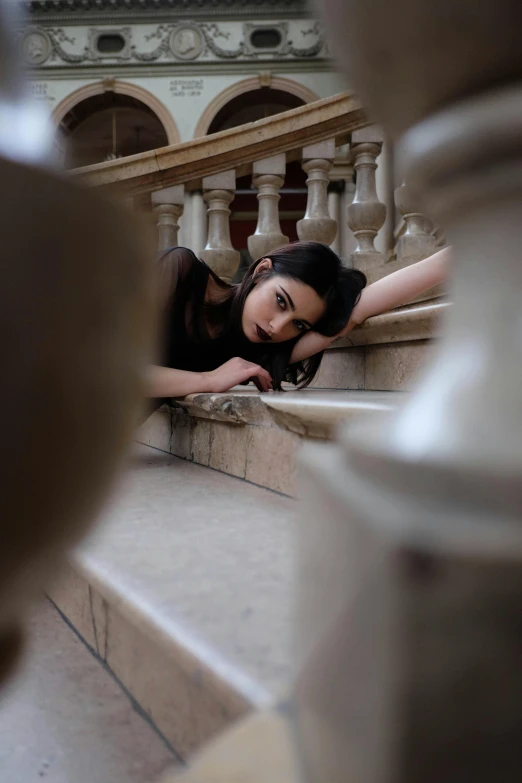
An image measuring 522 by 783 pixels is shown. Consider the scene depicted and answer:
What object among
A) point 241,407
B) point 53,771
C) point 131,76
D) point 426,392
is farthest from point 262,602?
point 131,76

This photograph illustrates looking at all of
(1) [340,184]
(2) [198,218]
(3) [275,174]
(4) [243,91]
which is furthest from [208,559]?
(4) [243,91]

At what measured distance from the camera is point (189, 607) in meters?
0.61

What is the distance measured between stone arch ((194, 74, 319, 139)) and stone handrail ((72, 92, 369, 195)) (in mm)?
6820

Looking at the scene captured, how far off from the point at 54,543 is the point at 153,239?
0.11 meters

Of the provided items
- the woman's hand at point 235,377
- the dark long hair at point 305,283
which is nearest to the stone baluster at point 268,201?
the dark long hair at point 305,283

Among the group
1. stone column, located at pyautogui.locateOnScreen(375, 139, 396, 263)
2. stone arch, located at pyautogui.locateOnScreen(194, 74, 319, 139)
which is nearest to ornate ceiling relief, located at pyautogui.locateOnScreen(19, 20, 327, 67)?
stone arch, located at pyautogui.locateOnScreen(194, 74, 319, 139)

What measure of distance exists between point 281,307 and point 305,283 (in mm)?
99

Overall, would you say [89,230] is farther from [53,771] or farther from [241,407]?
[241,407]

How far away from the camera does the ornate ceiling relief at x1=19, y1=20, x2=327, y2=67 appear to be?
28.5ft

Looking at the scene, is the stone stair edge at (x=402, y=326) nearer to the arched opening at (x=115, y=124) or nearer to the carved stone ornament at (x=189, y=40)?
the arched opening at (x=115, y=124)

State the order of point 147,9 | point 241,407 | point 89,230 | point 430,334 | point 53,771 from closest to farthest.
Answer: point 89,230
point 53,771
point 241,407
point 430,334
point 147,9

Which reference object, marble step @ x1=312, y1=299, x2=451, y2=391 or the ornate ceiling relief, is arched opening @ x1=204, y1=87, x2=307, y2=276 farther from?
marble step @ x1=312, y1=299, x2=451, y2=391

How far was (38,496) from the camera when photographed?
19 centimetres

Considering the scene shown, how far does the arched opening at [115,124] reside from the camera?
8977mm
